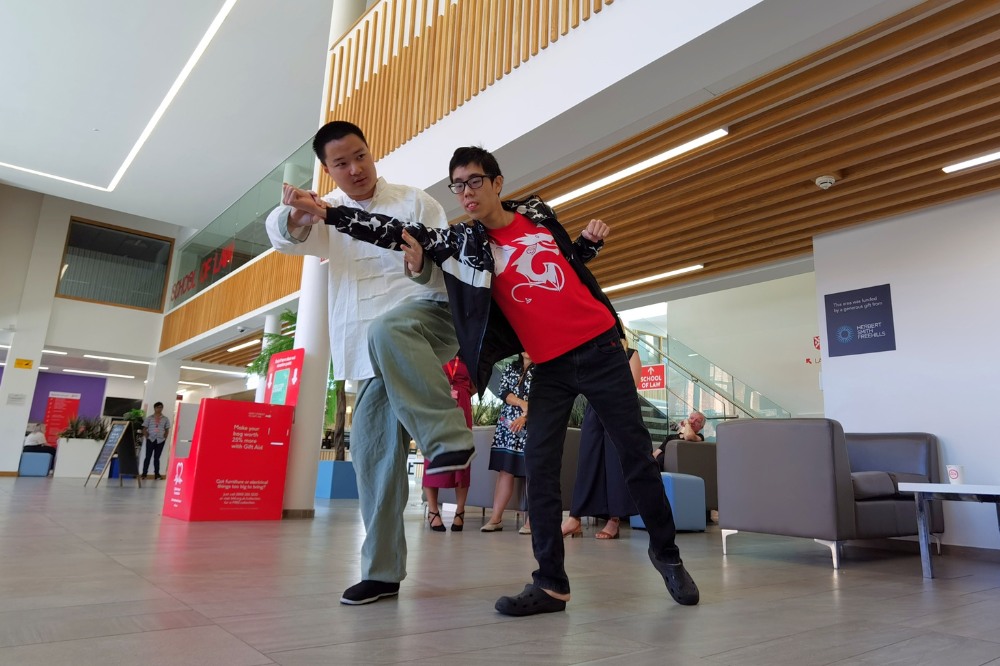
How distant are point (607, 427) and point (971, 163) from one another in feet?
14.5

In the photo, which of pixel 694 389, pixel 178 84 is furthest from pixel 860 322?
pixel 178 84

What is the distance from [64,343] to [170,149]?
6.26 m

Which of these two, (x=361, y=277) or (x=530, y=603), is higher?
(x=361, y=277)

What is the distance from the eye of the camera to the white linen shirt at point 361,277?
1993 millimetres

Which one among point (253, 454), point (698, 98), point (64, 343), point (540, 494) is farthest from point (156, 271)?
point (540, 494)

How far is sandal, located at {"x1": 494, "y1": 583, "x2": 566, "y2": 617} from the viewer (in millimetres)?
1714

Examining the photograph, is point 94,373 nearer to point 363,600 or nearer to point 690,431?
point 690,431

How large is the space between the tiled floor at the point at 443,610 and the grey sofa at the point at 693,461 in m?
2.42

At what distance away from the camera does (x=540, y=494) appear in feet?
6.30

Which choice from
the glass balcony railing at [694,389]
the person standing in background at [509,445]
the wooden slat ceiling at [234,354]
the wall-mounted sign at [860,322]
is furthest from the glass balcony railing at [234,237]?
the wall-mounted sign at [860,322]

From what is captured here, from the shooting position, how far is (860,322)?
5781 millimetres

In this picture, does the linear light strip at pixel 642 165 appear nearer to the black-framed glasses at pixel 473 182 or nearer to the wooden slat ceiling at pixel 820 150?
the wooden slat ceiling at pixel 820 150

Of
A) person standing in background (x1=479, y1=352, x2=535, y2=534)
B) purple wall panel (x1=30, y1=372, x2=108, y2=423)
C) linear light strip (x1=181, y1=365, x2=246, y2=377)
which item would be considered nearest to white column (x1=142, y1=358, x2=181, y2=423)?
linear light strip (x1=181, y1=365, x2=246, y2=377)

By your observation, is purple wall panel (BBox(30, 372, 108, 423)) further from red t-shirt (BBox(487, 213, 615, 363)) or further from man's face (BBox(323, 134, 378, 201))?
red t-shirt (BBox(487, 213, 615, 363))
